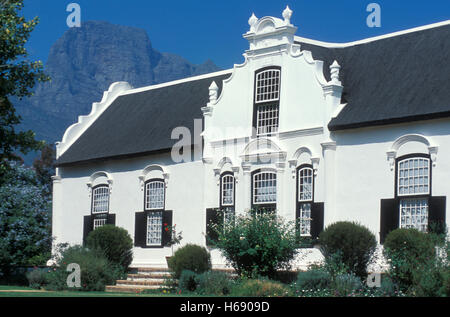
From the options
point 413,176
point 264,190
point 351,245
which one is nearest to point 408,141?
point 413,176

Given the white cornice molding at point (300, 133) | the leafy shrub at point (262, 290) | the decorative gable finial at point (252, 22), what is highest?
the decorative gable finial at point (252, 22)

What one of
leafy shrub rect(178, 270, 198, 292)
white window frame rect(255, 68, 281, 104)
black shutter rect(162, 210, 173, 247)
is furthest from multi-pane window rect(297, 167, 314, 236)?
Result: black shutter rect(162, 210, 173, 247)

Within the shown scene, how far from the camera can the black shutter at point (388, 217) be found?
79.0ft

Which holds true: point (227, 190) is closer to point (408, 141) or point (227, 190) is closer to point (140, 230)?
point (140, 230)

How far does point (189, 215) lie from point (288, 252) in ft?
24.3

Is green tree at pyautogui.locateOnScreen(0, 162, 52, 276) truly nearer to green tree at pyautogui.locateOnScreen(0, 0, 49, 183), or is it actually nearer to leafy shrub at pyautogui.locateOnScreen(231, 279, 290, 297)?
green tree at pyautogui.locateOnScreen(0, 0, 49, 183)

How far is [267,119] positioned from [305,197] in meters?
3.43

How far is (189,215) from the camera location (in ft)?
103

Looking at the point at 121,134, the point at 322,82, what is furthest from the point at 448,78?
the point at 121,134

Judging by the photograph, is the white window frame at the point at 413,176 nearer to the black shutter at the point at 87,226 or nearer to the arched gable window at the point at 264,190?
the arched gable window at the point at 264,190

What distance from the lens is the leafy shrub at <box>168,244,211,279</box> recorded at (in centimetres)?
2698

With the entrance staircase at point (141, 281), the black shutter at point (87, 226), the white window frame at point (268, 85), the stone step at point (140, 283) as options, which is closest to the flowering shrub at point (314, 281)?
the entrance staircase at point (141, 281)

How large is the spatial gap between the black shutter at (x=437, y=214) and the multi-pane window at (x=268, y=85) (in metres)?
7.46

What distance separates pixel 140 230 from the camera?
32875 millimetres
